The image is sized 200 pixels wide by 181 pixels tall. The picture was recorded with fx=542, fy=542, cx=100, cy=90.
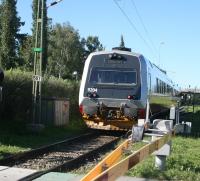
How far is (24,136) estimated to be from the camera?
59.9 ft

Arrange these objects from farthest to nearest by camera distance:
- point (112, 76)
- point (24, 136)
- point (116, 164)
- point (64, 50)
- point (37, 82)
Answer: point (64, 50) < point (37, 82) < point (112, 76) < point (24, 136) < point (116, 164)

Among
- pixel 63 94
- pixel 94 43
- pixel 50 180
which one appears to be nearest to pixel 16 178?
pixel 50 180

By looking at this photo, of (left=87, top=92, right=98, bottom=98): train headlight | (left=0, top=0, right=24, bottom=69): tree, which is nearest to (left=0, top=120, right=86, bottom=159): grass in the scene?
(left=87, top=92, right=98, bottom=98): train headlight

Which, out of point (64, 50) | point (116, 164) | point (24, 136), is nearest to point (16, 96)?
point (24, 136)

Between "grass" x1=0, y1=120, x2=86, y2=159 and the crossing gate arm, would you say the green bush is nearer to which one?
"grass" x1=0, y1=120, x2=86, y2=159

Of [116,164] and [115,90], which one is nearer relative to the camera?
[116,164]

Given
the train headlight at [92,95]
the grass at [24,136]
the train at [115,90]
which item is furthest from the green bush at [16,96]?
the train headlight at [92,95]

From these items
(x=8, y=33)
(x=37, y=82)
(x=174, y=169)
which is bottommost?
(x=174, y=169)

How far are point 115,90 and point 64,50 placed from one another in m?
60.6

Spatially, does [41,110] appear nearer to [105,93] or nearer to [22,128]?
[22,128]

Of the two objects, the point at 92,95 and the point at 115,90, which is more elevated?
the point at 115,90

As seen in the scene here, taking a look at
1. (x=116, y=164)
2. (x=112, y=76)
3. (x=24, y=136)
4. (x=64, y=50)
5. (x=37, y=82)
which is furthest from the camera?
(x=64, y=50)

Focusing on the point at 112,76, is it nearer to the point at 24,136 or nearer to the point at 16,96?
the point at 16,96

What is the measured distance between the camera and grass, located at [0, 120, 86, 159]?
49.3 ft
